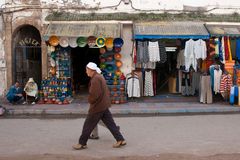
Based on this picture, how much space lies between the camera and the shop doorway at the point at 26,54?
49.0ft

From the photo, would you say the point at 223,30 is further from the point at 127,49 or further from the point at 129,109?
the point at 129,109

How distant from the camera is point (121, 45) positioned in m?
13.5

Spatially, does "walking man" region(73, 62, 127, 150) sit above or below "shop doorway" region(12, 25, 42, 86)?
below

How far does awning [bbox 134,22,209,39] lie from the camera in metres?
13.2

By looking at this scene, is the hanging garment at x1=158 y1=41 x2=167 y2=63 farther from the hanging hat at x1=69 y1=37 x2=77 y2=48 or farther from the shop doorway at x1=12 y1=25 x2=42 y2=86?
the shop doorway at x1=12 y1=25 x2=42 y2=86

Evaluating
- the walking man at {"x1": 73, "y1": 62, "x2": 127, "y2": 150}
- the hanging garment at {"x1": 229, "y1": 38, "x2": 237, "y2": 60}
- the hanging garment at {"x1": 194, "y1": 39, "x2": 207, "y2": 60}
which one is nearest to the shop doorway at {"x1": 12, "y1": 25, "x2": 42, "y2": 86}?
the hanging garment at {"x1": 194, "y1": 39, "x2": 207, "y2": 60}

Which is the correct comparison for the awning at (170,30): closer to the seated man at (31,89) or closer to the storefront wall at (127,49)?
the storefront wall at (127,49)

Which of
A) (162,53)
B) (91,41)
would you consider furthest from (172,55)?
(91,41)

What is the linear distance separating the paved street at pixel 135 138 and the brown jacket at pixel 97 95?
76cm

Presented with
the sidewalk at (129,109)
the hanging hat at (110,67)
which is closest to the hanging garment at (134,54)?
the hanging hat at (110,67)

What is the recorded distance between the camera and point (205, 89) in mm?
13344

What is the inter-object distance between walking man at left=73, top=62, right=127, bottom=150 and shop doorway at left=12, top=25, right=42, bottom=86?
859 cm

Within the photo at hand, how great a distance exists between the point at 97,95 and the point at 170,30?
7281 mm

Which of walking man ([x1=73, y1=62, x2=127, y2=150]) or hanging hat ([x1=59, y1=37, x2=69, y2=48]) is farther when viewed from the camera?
hanging hat ([x1=59, y1=37, x2=69, y2=48])
